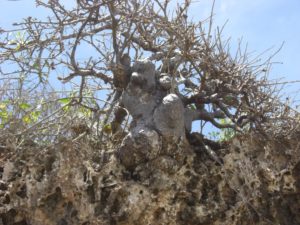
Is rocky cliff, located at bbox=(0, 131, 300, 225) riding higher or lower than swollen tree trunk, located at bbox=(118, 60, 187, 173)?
lower

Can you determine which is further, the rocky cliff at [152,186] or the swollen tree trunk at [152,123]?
the swollen tree trunk at [152,123]

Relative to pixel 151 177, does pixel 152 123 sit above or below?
above

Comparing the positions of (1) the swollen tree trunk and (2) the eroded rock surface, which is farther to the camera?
(1) the swollen tree trunk

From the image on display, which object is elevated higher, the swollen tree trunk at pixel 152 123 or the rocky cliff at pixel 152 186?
the swollen tree trunk at pixel 152 123

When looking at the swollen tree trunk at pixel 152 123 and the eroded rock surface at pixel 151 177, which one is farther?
the swollen tree trunk at pixel 152 123

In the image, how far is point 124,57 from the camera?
4.93 metres

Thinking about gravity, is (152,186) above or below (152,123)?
below

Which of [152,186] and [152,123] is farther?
[152,123]

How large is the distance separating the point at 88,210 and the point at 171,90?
137cm

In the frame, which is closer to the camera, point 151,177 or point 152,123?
point 151,177

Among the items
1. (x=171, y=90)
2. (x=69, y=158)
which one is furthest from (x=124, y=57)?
(x=69, y=158)

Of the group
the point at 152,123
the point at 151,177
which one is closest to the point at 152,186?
the point at 151,177

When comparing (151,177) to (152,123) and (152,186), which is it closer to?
(152,186)

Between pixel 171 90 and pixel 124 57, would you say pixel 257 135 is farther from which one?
pixel 124 57
